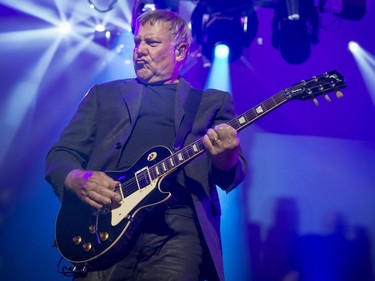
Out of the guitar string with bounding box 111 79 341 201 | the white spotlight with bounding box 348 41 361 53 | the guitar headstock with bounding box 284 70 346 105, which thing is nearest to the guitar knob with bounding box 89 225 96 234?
the guitar string with bounding box 111 79 341 201

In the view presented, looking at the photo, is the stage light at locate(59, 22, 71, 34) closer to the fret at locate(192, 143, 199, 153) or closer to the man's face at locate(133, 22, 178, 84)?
the man's face at locate(133, 22, 178, 84)

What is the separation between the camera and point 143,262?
2.27m

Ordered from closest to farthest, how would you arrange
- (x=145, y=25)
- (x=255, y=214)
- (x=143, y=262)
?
1. (x=143, y=262)
2. (x=145, y=25)
3. (x=255, y=214)

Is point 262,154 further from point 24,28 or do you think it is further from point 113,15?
point 24,28

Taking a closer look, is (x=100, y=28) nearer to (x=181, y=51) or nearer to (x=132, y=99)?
(x=181, y=51)

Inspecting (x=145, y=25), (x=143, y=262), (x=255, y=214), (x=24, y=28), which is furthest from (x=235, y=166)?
(x=24, y=28)

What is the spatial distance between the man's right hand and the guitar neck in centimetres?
22

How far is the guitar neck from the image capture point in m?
2.36

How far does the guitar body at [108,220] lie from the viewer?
2186 millimetres

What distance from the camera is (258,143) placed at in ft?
16.1

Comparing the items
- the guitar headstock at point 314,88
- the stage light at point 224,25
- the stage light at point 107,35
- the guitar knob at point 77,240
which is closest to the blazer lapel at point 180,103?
the guitar headstock at point 314,88

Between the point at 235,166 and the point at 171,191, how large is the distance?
0.37 m

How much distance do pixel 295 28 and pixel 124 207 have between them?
2972 millimetres

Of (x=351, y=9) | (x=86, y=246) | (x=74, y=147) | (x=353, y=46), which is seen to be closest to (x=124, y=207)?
(x=86, y=246)
